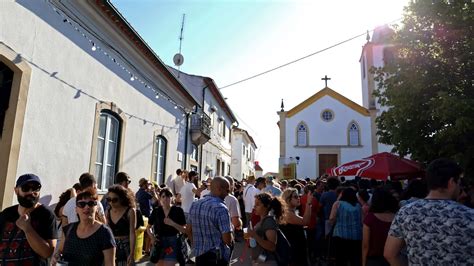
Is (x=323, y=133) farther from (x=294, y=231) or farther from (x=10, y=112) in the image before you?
(x=10, y=112)

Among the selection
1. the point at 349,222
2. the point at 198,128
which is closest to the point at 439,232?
the point at 349,222

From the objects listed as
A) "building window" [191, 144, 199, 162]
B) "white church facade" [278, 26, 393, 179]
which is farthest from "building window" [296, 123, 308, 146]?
"building window" [191, 144, 199, 162]

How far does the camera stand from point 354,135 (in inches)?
1237

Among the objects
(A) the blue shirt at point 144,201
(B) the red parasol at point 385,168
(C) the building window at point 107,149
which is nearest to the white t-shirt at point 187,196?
(A) the blue shirt at point 144,201

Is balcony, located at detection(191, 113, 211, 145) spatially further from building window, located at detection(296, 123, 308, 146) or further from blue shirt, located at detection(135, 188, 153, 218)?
building window, located at detection(296, 123, 308, 146)

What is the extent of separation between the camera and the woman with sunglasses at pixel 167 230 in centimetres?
487

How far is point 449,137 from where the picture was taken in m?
7.22

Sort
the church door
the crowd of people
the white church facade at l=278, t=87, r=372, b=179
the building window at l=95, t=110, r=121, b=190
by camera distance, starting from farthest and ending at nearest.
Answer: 1. the church door
2. the white church facade at l=278, t=87, r=372, b=179
3. the building window at l=95, t=110, r=121, b=190
4. the crowd of people

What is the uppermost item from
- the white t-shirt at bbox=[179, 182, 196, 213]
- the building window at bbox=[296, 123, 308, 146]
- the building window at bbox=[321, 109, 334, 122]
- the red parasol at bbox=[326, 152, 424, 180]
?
the building window at bbox=[321, 109, 334, 122]

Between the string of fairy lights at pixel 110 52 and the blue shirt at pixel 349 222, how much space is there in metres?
6.65

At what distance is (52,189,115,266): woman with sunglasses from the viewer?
2934 mm

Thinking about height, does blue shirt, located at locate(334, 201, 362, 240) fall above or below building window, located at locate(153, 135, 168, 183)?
below

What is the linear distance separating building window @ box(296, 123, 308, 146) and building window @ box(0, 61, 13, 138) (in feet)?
91.5

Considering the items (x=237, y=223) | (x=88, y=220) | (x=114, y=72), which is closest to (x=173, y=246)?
(x=237, y=223)
